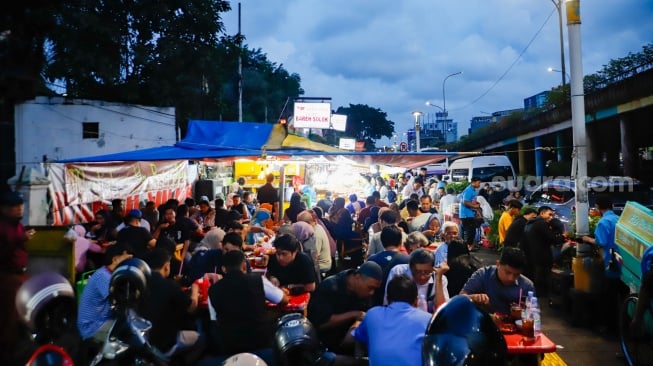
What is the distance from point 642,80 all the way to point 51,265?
20.2 m

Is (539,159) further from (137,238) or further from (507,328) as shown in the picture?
(507,328)

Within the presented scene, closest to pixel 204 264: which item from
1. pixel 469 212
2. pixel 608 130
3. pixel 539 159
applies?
pixel 469 212

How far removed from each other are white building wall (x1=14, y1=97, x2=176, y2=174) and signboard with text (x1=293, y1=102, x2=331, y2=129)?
6.24 m

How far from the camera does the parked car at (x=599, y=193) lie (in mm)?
11289

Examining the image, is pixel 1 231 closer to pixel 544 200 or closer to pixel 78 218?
pixel 78 218

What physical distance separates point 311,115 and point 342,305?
56.3 feet

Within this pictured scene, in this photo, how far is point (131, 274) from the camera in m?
3.62

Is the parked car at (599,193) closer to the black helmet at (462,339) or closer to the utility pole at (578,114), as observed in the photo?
the utility pole at (578,114)

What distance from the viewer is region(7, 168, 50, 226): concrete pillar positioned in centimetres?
1369

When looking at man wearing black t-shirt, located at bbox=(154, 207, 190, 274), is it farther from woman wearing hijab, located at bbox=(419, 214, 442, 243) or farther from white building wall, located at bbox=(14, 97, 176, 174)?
white building wall, located at bbox=(14, 97, 176, 174)

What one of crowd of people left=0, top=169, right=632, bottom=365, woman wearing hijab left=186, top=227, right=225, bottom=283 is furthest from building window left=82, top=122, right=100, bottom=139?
woman wearing hijab left=186, top=227, right=225, bottom=283

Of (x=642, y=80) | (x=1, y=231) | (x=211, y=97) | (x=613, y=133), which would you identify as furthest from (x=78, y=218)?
(x=613, y=133)

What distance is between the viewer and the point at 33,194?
14.0 meters

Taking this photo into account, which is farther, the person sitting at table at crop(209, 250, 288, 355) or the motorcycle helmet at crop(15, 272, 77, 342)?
the person sitting at table at crop(209, 250, 288, 355)
